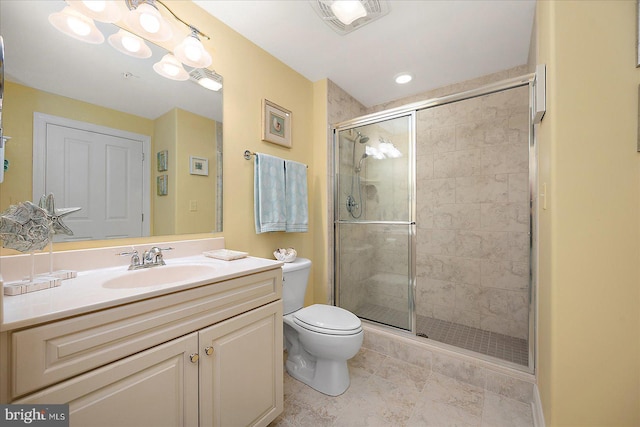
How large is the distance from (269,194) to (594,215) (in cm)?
165

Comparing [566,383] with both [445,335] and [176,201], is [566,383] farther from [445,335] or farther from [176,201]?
[176,201]

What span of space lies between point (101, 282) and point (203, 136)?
95cm

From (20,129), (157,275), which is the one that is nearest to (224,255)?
(157,275)

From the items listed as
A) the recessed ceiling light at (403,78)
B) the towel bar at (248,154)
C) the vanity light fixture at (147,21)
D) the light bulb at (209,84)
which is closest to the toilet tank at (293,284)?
the towel bar at (248,154)

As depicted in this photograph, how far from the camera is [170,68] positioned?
4.64 feet

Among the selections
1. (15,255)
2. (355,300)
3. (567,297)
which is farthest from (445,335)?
(15,255)

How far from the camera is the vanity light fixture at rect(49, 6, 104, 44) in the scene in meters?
1.06

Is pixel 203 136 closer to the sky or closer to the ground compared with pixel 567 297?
closer to the sky

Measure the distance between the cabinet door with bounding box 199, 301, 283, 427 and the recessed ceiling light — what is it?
7.01ft

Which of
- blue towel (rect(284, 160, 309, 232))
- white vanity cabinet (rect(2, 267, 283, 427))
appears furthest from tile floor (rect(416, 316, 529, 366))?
white vanity cabinet (rect(2, 267, 283, 427))

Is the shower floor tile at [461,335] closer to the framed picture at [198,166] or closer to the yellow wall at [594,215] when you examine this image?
the yellow wall at [594,215]

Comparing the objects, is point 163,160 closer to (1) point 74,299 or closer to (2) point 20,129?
(2) point 20,129

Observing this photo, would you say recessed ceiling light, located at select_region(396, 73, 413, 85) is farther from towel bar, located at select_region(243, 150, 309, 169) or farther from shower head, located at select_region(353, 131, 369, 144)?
towel bar, located at select_region(243, 150, 309, 169)

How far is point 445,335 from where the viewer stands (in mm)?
2162
